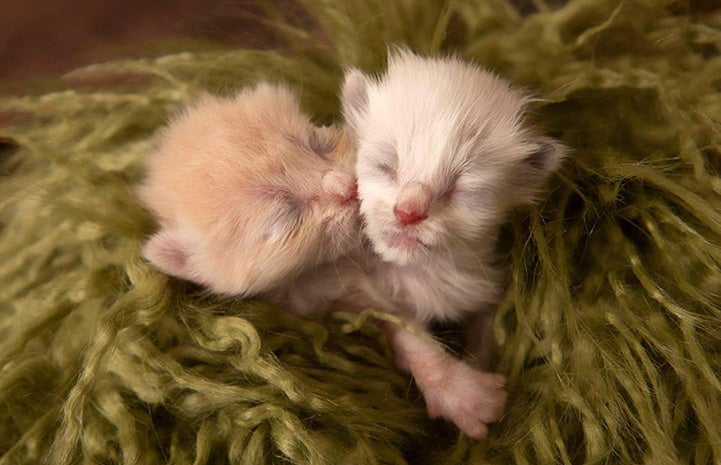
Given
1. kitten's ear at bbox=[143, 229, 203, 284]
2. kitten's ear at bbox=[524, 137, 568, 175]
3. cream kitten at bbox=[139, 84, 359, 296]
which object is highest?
kitten's ear at bbox=[524, 137, 568, 175]

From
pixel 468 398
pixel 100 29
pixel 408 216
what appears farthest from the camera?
pixel 100 29

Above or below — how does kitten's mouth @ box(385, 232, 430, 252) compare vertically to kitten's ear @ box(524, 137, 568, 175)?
below

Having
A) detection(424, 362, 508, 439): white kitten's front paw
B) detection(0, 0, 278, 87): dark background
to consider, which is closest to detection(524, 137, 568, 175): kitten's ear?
detection(424, 362, 508, 439): white kitten's front paw

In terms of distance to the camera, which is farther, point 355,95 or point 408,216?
point 355,95

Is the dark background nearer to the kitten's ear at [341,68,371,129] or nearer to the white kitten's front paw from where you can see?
the kitten's ear at [341,68,371,129]

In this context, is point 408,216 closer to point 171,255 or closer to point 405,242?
point 405,242

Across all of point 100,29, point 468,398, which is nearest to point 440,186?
point 468,398

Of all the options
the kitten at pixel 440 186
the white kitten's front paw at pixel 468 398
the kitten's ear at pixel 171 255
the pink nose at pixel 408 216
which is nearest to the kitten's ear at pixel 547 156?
the kitten at pixel 440 186

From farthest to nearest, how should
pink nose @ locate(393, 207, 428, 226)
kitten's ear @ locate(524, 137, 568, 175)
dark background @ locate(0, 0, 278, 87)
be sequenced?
dark background @ locate(0, 0, 278, 87)
kitten's ear @ locate(524, 137, 568, 175)
pink nose @ locate(393, 207, 428, 226)
